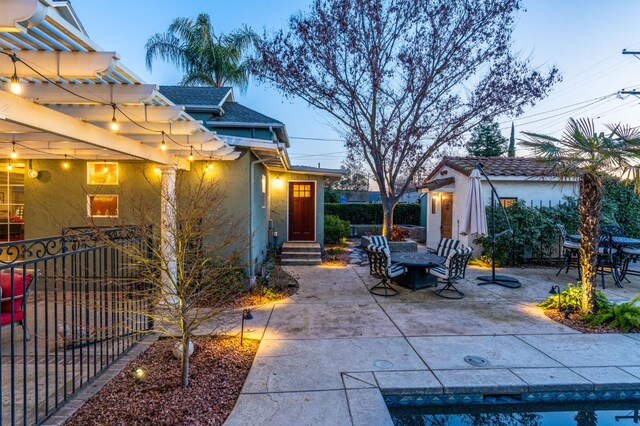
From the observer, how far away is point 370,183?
132 feet

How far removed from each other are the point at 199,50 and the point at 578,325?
22.4 m

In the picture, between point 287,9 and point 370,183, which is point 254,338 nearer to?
point 287,9

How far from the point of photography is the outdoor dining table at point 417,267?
7395 millimetres

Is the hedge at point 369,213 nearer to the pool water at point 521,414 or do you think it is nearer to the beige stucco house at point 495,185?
the beige stucco house at point 495,185

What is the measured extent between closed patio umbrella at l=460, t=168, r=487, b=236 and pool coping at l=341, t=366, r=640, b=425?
462cm

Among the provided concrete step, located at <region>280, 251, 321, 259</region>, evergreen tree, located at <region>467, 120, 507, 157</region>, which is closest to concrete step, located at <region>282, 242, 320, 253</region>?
concrete step, located at <region>280, 251, 321, 259</region>

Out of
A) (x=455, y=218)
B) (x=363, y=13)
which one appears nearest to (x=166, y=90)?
(x=363, y=13)

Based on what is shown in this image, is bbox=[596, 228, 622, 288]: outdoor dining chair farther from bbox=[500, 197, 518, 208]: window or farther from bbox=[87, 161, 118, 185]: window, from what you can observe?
bbox=[87, 161, 118, 185]: window

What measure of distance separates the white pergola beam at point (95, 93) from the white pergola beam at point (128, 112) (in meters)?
0.36

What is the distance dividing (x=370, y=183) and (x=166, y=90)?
102ft

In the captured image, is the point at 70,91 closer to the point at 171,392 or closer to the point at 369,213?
the point at 171,392

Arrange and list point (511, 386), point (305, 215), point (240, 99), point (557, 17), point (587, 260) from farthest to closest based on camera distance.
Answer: point (240, 99) → point (305, 215) → point (557, 17) → point (587, 260) → point (511, 386)

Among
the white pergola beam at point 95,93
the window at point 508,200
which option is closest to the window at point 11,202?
the white pergola beam at point 95,93

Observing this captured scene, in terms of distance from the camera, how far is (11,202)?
27.0ft
